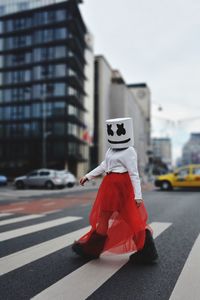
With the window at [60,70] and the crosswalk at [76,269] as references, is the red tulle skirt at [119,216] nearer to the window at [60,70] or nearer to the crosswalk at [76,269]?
the crosswalk at [76,269]

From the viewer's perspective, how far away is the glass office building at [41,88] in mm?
53594

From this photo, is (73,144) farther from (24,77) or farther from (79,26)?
(79,26)

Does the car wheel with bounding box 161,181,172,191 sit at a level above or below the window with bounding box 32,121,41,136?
below

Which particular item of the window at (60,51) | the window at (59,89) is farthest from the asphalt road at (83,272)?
the window at (60,51)

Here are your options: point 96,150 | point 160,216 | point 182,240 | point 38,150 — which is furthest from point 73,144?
point 182,240

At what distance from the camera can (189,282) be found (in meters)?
3.75

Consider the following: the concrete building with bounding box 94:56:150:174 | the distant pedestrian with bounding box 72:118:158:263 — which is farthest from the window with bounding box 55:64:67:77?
the distant pedestrian with bounding box 72:118:158:263

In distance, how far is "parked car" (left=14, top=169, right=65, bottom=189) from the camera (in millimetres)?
27750

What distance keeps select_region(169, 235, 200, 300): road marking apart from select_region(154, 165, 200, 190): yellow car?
18.7 metres

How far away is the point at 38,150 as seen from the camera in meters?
54.3

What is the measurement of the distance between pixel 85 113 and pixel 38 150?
13.4 m

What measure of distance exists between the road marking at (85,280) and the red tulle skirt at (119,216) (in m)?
0.23

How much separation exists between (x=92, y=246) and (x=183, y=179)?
1967 cm

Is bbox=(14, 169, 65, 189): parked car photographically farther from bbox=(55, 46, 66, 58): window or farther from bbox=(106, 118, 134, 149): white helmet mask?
bbox=(55, 46, 66, 58): window
